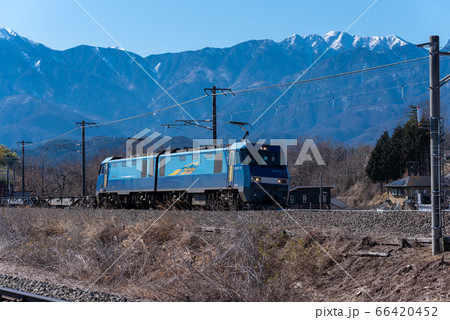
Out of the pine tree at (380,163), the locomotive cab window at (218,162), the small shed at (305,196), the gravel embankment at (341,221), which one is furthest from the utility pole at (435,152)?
the pine tree at (380,163)

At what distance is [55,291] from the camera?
11609 millimetres

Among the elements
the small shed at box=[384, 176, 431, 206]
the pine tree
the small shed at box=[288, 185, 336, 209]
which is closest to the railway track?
the small shed at box=[288, 185, 336, 209]

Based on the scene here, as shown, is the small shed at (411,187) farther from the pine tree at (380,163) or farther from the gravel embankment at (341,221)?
the gravel embankment at (341,221)

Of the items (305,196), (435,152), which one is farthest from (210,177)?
(305,196)

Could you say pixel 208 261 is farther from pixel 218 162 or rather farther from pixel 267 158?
pixel 218 162

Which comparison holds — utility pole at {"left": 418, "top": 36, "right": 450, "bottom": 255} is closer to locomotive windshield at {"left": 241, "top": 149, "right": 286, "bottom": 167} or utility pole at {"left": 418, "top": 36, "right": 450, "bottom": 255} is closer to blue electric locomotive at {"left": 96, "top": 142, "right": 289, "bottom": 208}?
blue electric locomotive at {"left": 96, "top": 142, "right": 289, "bottom": 208}

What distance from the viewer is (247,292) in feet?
33.4

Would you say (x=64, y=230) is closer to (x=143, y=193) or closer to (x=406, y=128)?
(x=143, y=193)

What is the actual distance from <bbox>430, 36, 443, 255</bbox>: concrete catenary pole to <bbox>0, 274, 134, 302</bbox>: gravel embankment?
5.88 meters

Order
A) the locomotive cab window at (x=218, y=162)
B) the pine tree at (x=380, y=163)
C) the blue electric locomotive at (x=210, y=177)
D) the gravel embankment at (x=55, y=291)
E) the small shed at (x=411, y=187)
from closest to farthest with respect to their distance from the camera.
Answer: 1. the gravel embankment at (x=55, y=291)
2. the blue electric locomotive at (x=210, y=177)
3. the locomotive cab window at (x=218, y=162)
4. the small shed at (x=411, y=187)
5. the pine tree at (x=380, y=163)

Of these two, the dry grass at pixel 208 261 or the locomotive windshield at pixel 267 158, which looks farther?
the locomotive windshield at pixel 267 158

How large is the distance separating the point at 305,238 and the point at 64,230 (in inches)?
419

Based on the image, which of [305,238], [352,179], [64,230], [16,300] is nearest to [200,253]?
[305,238]

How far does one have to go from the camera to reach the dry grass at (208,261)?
34.8 ft
